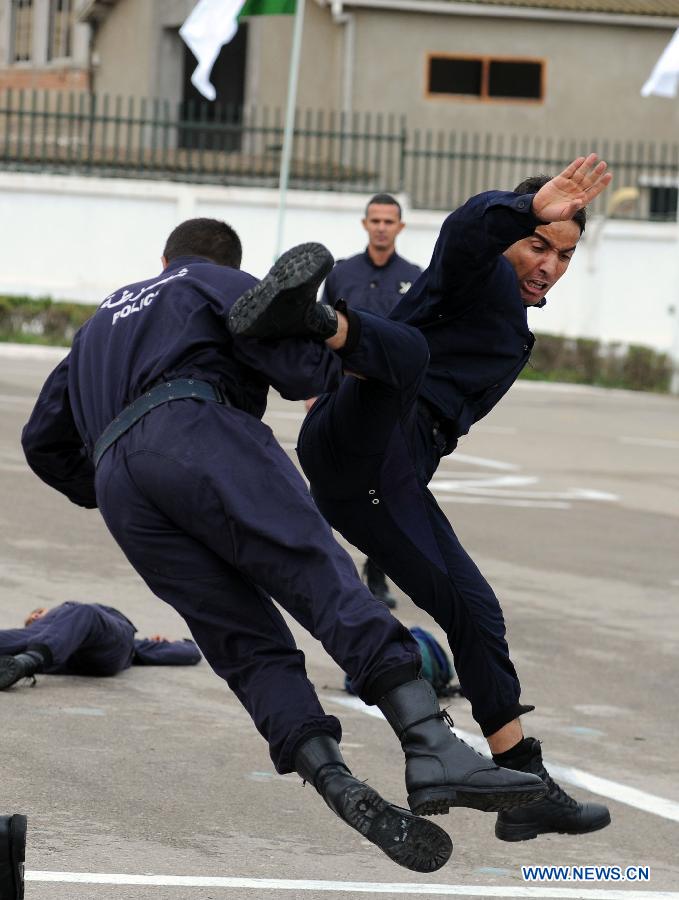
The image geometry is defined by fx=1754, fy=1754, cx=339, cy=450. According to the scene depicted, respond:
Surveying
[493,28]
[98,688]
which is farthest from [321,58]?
[98,688]

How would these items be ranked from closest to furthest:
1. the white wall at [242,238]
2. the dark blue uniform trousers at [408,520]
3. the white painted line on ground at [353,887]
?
1. the white painted line on ground at [353,887]
2. the dark blue uniform trousers at [408,520]
3. the white wall at [242,238]

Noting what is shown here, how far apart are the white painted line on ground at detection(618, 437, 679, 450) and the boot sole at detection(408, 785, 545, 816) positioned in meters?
13.6

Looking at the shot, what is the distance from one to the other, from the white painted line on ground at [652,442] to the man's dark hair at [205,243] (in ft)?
43.7

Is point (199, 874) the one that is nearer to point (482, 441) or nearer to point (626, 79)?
point (482, 441)

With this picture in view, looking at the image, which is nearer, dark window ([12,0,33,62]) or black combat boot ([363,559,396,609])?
black combat boot ([363,559,396,609])

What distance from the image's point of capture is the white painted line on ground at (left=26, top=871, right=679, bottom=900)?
16.3 ft

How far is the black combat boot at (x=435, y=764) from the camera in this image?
14.9ft

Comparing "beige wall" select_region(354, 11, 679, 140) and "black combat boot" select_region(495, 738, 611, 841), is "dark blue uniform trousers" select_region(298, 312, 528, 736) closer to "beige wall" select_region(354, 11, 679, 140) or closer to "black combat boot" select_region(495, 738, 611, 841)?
"black combat boot" select_region(495, 738, 611, 841)

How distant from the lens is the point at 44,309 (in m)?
24.0

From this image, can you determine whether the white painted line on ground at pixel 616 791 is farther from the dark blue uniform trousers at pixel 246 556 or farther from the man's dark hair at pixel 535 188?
the man's dark hair at pixel 535 188

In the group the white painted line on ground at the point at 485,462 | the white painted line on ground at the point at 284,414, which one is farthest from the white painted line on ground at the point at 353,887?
the white painted line on ground at the point at 284,414

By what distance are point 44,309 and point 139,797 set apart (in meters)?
18.7

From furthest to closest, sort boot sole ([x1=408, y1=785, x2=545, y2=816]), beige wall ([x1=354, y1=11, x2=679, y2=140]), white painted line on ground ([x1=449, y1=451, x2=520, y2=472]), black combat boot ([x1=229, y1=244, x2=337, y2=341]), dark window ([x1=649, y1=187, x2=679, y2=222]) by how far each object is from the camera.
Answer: beige wall ([x1=354, y1=11, x2=679, y2=140])
dark window ([x1=649, y1=187, x2=679, y2=222])
white painted line on ground ([x1=449, y1=451, x2=520, y2=472])
boot sole ([x1=408, y1=785, x2=545, y2=816])
black combat boot ([x1=229, y1=244, x2=337, y2=341])

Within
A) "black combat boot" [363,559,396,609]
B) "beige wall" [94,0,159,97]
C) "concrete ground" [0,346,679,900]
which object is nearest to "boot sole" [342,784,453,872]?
"concrete ground" [0,346,679,900]
